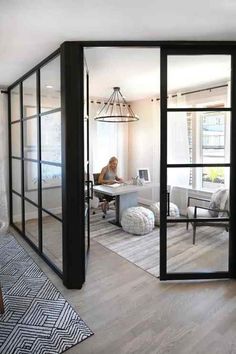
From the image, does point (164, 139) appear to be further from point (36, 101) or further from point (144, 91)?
point (144, 91)

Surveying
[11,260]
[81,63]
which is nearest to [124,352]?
[11,260]

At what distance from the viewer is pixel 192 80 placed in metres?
2.86

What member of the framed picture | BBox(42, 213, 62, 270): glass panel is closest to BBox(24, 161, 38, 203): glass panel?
BBox(42, 213, 62, 270): glass panel

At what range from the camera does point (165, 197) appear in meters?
2.78

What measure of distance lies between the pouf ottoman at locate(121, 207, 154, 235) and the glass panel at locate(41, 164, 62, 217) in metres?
1.44

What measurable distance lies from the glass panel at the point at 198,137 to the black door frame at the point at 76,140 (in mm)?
Result: 76

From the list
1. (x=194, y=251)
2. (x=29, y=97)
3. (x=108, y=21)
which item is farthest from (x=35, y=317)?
(x=29, y=97)

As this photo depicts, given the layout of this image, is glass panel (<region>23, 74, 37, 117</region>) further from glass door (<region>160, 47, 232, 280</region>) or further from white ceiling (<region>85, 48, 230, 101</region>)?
glass door (<region>160, 47, 232, 280</region>)

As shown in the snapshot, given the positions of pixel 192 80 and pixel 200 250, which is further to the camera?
pixel 200 250

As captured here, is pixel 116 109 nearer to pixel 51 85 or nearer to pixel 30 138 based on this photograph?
pixel 30 138

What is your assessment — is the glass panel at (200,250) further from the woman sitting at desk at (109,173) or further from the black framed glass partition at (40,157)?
the woman sitting at desk at (109,173)

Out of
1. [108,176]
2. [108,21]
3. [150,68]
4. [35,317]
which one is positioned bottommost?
[35,317]

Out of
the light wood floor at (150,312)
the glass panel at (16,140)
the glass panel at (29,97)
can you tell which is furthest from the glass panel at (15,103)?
the light wood floor at (150,312)

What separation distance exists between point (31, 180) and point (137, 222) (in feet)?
5.37
